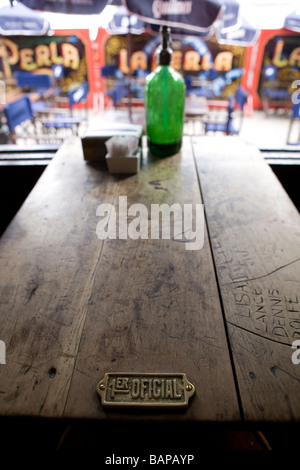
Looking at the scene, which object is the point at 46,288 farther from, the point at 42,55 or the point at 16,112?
the point at 42,55

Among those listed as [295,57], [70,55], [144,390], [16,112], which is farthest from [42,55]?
[144,390]

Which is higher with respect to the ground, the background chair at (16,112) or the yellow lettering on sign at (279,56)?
the yellow lettering on sign at (279,56)

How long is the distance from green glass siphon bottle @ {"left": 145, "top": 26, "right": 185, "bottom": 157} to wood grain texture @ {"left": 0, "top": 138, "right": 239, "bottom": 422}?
63 cm

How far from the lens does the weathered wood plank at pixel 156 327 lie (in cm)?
54

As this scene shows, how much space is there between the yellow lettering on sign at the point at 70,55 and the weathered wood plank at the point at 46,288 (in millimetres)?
7403

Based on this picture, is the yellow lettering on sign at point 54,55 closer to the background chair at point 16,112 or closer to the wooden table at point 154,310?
the background chair at point 16,112

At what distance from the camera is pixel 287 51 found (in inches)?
279

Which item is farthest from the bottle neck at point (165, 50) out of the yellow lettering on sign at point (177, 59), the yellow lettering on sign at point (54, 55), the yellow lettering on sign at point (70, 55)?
the yellow lettering on sign at point (54, 55)

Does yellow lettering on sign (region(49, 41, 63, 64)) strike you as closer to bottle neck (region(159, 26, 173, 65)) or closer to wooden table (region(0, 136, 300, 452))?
bottle neck (region(159, 26, 173, 65))

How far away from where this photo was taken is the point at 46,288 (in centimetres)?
76

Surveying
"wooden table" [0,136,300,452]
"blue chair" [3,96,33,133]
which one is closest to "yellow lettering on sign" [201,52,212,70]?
"blue chair" [3,96,33,133]

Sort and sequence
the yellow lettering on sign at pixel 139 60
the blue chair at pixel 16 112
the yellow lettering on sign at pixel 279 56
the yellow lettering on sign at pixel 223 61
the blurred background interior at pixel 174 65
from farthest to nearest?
the yellow lettering on sign at pixel 139 60
the yellow lettering on sign at pixel 223 61
the yellow lettering on sign at pixel 279 56
the blurred background interior at pixel 174 65
the blue chair at pixel 16 112

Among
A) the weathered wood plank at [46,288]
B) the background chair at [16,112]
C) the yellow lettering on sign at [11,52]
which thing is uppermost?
the yellow lettering on sign at [11,52]

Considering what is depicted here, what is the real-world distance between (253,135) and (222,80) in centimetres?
272
